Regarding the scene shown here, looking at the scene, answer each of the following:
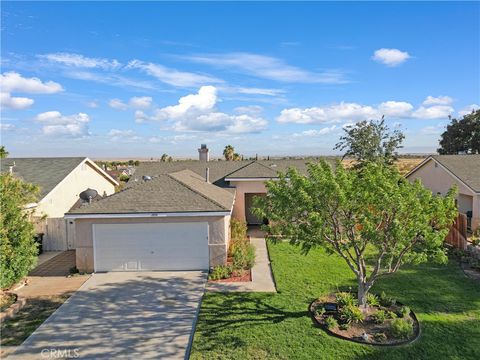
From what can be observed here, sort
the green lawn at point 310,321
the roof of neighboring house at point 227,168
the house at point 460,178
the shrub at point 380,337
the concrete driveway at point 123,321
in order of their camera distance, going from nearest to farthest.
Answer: the green lawn at point 310,321, the concrete driveway at point 123,321, the shrub at point 380,337, the house at point 460,178, the roof of neighboring house at point 227,168

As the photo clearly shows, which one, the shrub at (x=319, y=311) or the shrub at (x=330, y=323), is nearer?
the shrub at (x=330, y=323)

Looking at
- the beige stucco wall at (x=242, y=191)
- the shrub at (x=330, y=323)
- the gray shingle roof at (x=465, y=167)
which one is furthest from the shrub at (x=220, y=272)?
the gray shingle roof at (x=465, y=167)

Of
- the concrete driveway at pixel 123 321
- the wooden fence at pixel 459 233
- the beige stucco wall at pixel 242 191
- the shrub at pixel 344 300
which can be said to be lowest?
the concrete driveway at pixel 123 321

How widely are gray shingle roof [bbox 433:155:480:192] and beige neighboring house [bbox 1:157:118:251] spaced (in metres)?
23.2

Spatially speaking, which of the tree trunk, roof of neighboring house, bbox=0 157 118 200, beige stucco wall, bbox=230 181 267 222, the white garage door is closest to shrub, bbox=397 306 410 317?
the tree trunk

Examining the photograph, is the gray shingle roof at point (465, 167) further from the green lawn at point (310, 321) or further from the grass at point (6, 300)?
the grass at point (6, 300)

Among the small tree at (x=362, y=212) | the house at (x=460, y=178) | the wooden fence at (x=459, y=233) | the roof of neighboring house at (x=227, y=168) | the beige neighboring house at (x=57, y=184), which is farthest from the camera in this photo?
the roof of neighboring house at (x=227, y=168)

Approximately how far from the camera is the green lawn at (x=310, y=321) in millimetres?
8398

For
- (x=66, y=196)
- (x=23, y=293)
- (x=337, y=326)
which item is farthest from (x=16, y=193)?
(x=337, y=326)

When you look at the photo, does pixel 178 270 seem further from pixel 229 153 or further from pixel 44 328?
pixel 229 153

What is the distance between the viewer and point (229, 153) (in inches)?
2089

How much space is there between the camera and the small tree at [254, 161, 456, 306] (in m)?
9.45

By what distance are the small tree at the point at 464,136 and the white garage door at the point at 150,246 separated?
41.8 metres

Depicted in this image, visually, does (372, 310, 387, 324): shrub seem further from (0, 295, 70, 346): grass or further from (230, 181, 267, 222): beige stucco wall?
(230, 181, 267, 222): beige stucco wall
